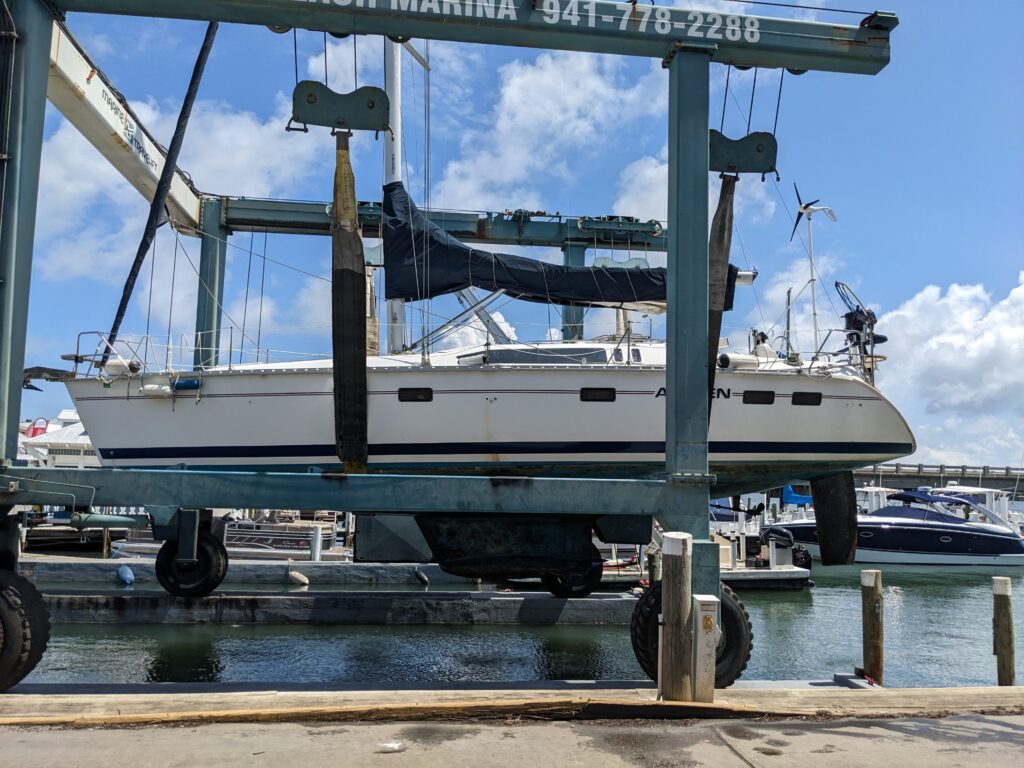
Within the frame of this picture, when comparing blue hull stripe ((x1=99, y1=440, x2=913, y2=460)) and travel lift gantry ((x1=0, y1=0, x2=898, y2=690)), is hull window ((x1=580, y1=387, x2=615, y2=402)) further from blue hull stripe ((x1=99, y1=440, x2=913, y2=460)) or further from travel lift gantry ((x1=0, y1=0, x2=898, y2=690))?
A: travel lift gantry ((x1=0, y1=0, x2=898, y2=690))

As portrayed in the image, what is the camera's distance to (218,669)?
10.1m

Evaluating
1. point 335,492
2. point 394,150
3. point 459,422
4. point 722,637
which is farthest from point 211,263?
point 722,637

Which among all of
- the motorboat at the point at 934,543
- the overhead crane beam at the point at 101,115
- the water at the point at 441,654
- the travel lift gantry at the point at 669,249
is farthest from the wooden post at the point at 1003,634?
the motorboat at the point at 934,543

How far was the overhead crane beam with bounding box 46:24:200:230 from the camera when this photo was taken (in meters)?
9.18

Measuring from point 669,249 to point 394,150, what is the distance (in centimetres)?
786

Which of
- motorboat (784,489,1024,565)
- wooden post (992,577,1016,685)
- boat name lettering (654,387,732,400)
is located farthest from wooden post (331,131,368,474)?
motorboat (784,489,1024,565)

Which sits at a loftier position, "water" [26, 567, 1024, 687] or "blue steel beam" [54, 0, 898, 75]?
"blue steel beam" [54, 0, 898, 75]

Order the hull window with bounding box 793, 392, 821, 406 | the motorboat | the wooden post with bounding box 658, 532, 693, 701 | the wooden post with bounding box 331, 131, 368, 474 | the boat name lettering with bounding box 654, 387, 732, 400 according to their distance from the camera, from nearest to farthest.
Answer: the wooden post with bounding box 658, 532, 693, 701 → the wooden post with bounding box 331, 131, 368, 474 → the boat name lettering with bounding box 654, 387, 732, 400 → the hull window with bounding box 793, 392, 821, 406 → the motorboat

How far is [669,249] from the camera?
719 cm

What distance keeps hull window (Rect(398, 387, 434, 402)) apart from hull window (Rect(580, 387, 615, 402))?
2021 millimetres

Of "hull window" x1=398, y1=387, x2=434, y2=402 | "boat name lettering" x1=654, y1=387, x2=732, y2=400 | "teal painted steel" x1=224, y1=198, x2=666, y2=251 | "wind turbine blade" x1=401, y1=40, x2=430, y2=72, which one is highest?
"wind turbine blade" x1=401, y1=40, x2=430, y2=72

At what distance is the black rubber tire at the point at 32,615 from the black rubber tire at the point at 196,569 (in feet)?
17.0

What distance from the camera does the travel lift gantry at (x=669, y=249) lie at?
6.62 m

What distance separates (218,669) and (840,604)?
1361cm
